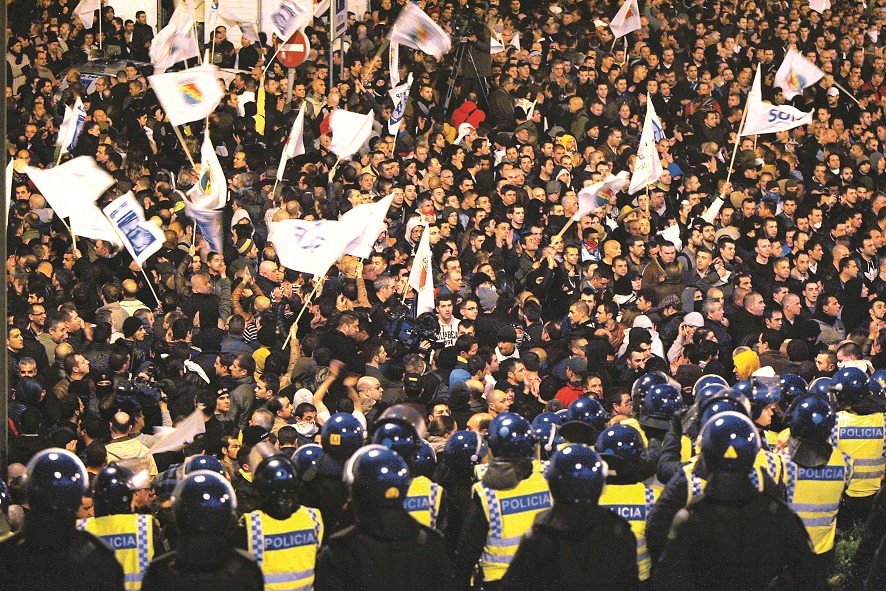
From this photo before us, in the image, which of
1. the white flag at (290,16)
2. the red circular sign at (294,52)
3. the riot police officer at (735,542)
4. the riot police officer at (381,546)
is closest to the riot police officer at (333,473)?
the riot police officer at (381,546)

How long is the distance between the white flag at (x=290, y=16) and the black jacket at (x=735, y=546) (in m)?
13.3

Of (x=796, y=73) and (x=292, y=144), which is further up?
(x=796, y=73)

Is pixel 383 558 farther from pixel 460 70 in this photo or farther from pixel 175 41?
pixel 460 70

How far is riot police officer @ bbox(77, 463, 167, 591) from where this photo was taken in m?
7.09

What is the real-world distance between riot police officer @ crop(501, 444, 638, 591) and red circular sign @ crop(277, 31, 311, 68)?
1515cm

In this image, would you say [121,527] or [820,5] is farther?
[820,5]

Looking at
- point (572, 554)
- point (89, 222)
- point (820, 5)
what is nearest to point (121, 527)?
point (572, 554)

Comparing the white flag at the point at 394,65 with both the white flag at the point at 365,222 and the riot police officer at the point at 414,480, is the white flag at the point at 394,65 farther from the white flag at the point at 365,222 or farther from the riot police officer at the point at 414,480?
the riot police officer at the point at 414,480

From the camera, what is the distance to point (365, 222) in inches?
537

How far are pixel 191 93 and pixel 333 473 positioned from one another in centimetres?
833

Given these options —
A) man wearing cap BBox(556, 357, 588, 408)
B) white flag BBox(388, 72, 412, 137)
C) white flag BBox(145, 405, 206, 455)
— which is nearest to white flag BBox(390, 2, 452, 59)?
white flag BBox(388, 72, 412, 137)

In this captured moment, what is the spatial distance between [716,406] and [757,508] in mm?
1797

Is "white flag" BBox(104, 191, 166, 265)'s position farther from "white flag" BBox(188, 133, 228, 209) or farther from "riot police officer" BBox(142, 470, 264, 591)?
"riot police officer" BBox(142, 470, 264, 591)

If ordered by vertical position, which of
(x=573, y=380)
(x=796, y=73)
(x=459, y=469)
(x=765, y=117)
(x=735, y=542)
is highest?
(x=796, y=73)
